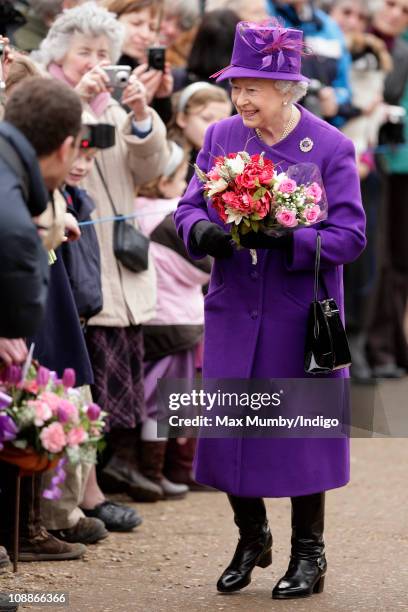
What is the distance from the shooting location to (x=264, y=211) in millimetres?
5469

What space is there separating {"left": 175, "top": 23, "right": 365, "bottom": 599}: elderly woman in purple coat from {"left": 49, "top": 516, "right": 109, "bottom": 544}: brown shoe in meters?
0.93

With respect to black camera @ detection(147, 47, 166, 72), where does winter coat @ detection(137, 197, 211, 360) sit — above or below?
below

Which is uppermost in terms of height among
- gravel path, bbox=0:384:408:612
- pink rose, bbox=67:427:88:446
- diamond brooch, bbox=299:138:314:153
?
diamond brooch, bbox=299:138:314:153

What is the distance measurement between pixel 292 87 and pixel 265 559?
70.9 inches

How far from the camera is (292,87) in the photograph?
5797mm

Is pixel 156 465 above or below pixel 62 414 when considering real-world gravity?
below

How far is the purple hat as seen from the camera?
18.7 feet

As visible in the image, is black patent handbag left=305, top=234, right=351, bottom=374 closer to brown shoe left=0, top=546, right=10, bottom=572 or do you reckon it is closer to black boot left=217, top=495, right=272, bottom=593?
black boot left=217, top=495, right=272, bottom=593

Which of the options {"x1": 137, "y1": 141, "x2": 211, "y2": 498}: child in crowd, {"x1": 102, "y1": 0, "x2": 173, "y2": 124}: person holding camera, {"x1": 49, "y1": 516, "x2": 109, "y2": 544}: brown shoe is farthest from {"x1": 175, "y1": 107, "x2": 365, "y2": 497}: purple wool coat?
{"x1": 102, "y1": 0, "x2": 173, "y2": 124}: person holding camera

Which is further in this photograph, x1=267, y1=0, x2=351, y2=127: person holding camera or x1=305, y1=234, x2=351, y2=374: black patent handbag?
x1=267, y1=0, x2=351, y2=127: person holding camera

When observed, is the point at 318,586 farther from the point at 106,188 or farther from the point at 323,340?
the point at 106,188

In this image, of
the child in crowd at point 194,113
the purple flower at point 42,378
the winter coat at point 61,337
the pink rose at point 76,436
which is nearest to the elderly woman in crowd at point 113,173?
the child in crowd at point 194,113

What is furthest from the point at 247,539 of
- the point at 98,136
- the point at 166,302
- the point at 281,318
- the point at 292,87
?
the point at 166,302

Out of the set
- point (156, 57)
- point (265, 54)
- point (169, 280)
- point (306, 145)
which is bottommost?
point (169, 280)
